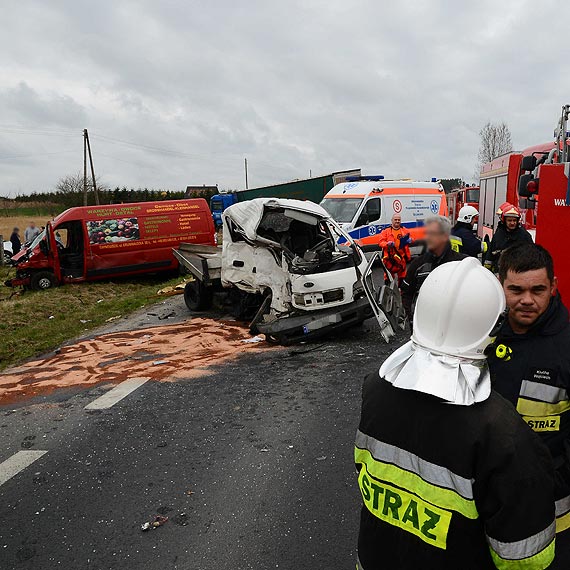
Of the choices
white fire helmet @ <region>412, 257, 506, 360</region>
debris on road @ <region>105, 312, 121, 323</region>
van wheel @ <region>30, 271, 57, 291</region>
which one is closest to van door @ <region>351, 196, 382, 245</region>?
debris on road @ <region>105, 312, 121, 323</region>

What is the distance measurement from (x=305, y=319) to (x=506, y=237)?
107 inches

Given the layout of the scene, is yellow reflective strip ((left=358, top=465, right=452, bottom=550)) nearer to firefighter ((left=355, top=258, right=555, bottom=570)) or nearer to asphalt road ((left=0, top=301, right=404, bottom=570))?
firefighter ((left=355, top=258, right=555, bottom=570))

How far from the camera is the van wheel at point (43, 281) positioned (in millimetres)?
13172

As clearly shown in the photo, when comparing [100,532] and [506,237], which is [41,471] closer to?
[100,532]

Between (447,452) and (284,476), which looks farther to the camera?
(284,476)

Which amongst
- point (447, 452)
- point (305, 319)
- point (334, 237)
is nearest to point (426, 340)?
point (447, 452)

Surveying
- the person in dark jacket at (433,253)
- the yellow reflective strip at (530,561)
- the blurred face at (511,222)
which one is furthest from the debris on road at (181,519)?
the blurred face at (511,222)

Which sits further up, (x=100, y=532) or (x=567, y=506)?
(x=567, y=506)

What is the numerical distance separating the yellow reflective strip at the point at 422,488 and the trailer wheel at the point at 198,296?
8461mm

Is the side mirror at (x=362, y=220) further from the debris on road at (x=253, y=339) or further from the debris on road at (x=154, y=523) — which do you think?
the debris on road at (x=154, y=523)

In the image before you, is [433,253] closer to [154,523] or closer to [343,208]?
[154,523]

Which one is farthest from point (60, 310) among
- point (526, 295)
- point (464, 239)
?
point (526, 295)

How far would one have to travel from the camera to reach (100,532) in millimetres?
3051

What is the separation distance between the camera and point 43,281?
521 inches
